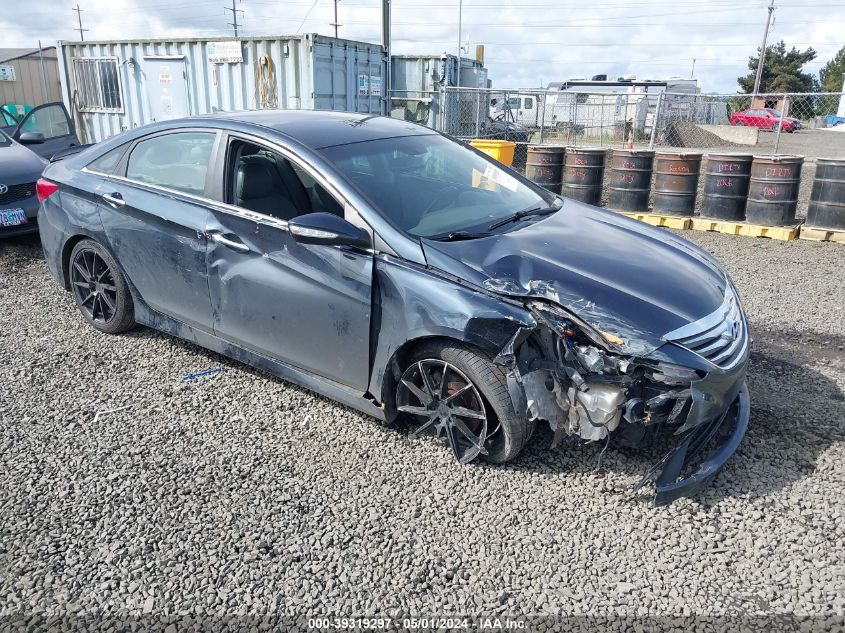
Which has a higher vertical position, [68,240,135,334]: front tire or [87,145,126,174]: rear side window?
[87,145,126,174]: rear side window

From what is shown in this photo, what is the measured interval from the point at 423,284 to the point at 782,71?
59.9 m

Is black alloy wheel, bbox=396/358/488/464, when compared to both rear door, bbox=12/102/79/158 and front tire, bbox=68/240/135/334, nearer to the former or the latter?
front tire, bbox=68/240/135/334

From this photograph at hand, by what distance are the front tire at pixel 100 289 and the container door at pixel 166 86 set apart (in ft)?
31.3

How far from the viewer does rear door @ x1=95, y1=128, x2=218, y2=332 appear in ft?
13.0

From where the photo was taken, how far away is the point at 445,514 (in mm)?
3016

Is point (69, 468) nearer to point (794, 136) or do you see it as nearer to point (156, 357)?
point (156, 357)

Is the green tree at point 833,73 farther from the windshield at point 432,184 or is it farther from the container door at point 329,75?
the windshield at point 432,184

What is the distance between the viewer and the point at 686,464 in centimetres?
305

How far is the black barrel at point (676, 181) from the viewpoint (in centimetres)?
918

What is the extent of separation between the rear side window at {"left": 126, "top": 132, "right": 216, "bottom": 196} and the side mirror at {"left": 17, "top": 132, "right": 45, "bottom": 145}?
14.9ft

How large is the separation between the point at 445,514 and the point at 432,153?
2214 millimetres

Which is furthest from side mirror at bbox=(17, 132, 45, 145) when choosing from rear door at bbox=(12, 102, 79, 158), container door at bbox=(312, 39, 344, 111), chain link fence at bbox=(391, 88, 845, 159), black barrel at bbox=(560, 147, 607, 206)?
chain link fence at bbox=(391, 88, 845, 159)

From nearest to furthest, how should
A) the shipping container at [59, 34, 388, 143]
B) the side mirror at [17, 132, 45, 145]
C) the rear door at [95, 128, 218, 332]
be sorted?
the rear door at [95, 128, 218, 332], the side mirror at [17, 132, 45, 145], the shipping container at [59, 34, 388, 143]

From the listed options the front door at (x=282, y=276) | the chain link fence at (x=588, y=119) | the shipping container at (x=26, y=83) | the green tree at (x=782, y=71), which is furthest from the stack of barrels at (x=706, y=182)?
the green tree at (x=782, y=71)
